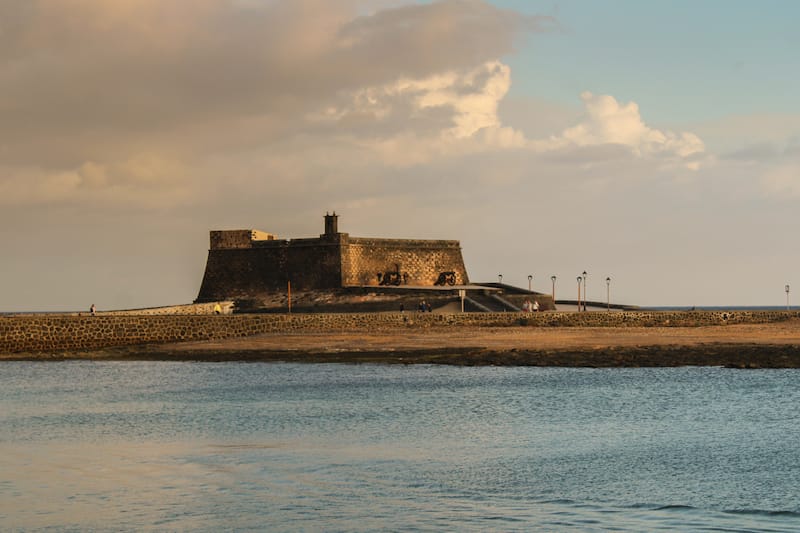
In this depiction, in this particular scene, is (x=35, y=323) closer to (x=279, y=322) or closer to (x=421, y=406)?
(x=279, y=322)

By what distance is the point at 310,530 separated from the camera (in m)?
10.3

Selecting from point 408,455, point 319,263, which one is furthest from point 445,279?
point 408,455

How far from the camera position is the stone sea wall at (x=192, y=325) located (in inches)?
1547

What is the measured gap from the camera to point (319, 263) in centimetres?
5538

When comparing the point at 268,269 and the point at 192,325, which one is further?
the point at 268,269

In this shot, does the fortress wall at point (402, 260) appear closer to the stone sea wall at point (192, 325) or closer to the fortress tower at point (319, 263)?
the fortress tower at point (319, 263)

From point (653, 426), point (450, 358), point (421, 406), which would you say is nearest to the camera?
point (653, 426)

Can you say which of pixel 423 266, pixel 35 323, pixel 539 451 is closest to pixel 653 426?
pixel 539 451

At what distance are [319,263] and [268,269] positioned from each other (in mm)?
3406

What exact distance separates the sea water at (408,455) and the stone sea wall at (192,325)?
11.9 meters

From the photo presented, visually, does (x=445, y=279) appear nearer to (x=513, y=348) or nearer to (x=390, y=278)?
(x=390, y=278)

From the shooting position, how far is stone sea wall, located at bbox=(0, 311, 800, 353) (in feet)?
129

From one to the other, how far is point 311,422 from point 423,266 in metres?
39.6

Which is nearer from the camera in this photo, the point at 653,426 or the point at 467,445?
the point at 467,445
